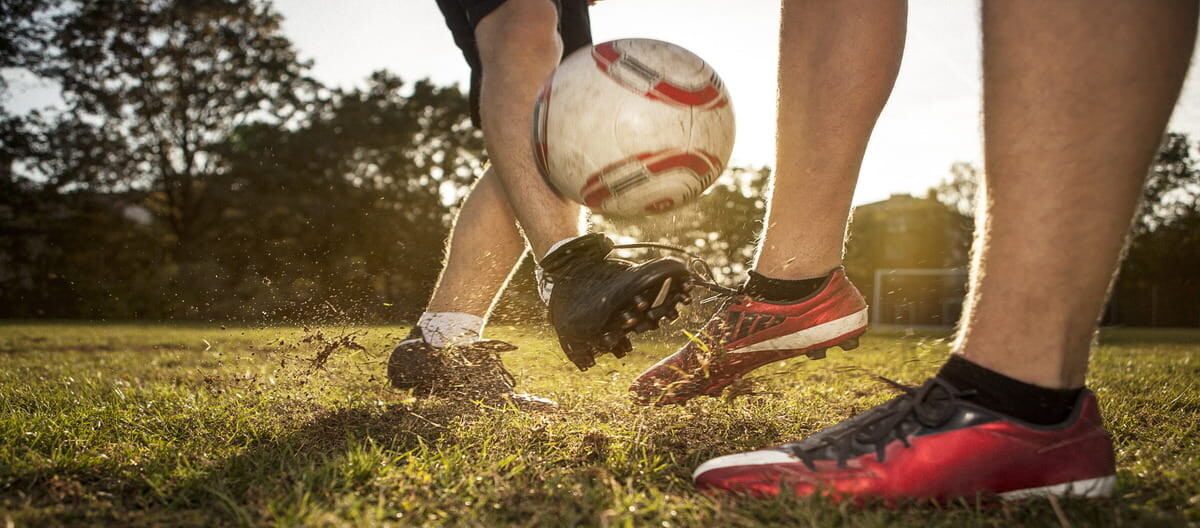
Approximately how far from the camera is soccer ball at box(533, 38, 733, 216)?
1.96 metres

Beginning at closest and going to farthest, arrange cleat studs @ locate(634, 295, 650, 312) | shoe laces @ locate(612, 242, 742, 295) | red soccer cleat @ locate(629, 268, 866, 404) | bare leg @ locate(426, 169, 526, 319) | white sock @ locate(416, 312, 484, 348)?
1. cleat studs @ locate(634, 295, 650, 312)
2. red soccer cleat @ locate(629, 268, 866, 404)
3. shoe laces @ locate(612, 242, 742, 295)
4. white sock @ locate(416, 312, 484, 348)
5. bare leg @ locate(426, 169, 526, 319)

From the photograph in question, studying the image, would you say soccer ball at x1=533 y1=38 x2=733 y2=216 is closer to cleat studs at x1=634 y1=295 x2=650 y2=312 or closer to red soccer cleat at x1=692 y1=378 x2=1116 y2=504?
cleat studs at x1=634 y1=295 x2=650 y2=312

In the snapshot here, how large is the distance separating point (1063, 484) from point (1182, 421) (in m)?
1.31

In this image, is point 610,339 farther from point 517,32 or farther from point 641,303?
point 517,32

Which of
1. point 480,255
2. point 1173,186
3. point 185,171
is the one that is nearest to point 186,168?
point 185,171

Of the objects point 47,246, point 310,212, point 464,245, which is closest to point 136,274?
point 47,246

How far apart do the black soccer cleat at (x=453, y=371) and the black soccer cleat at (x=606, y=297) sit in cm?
36

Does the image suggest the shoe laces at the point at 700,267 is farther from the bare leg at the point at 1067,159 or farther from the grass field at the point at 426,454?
the bare leg at the point at 1067,159

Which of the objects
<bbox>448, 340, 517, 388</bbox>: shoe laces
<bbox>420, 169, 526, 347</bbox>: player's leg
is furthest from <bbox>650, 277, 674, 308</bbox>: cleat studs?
<bbox>420, 169, 526, 347</bbox>: player's leg

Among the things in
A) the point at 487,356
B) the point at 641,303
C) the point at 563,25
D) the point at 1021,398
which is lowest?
the point at 487,356

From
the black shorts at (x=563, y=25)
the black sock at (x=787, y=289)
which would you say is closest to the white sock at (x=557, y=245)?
the black sock at (x=787, y=289)

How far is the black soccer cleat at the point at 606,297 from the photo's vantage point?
1.86 metres

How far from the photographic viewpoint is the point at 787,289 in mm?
2098

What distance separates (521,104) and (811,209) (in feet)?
3.14
